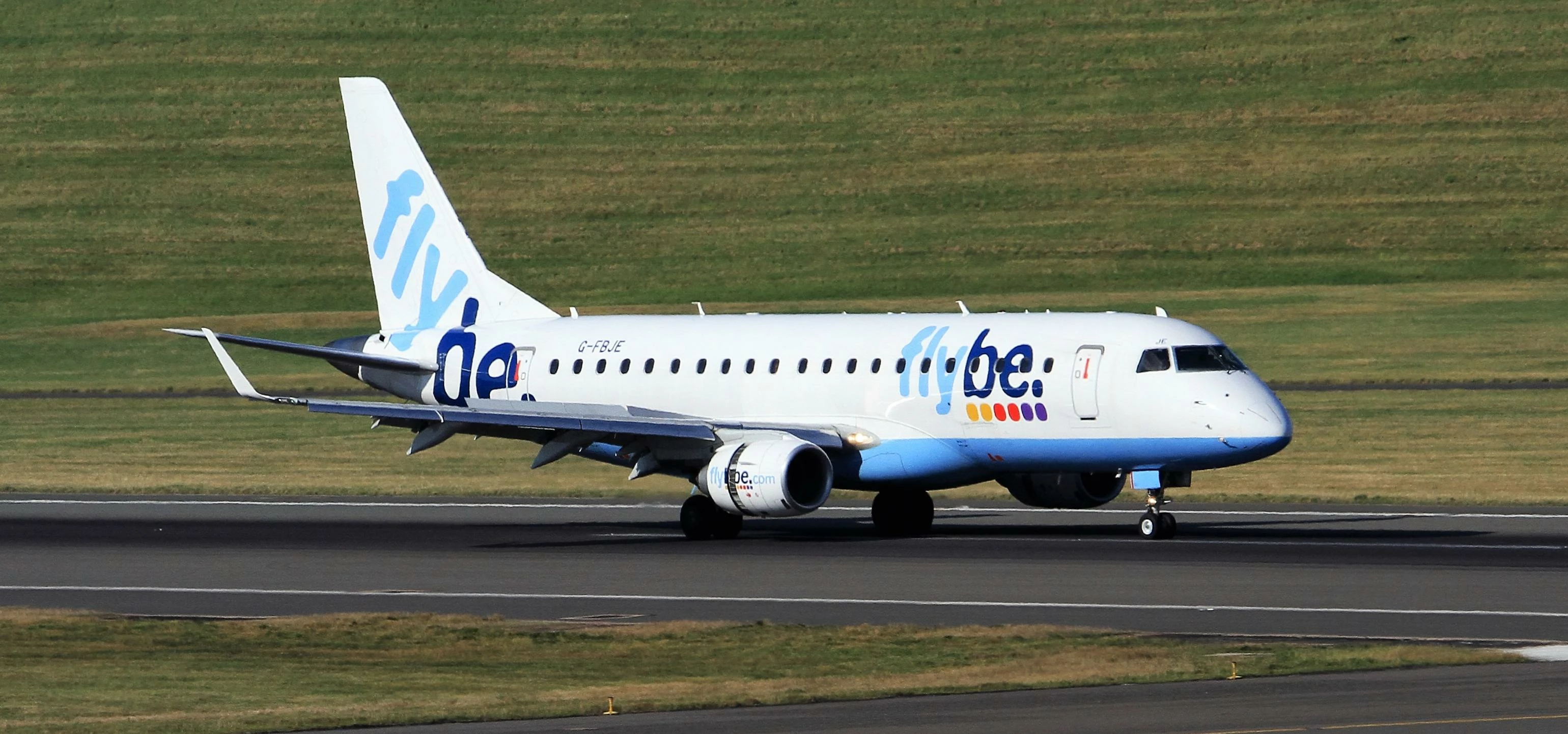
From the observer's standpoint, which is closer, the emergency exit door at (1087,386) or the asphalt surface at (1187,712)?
the asphalt surface at (1187,712)

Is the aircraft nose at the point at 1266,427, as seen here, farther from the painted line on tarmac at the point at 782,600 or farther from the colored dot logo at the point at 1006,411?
the painted line on tarmac at the point at 782,600

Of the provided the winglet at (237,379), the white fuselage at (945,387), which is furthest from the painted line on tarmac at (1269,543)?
the winglet at (237,379)

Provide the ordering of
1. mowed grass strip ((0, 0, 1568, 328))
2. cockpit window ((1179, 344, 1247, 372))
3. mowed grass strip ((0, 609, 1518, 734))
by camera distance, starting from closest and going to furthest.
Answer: mowed grass strip ((0, 609, 1518, 734)), cockpit window ((1179, 344, 1247, 372)), mowed grass strip ((0, 0, 1568, 328))

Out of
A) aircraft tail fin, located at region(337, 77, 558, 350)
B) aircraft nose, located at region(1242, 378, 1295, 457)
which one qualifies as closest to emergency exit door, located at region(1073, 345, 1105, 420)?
aircraft nose, located at region(1242, 378, 1295, 457)

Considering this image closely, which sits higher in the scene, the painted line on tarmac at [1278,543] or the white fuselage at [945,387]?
the white fuselage at [945,387]

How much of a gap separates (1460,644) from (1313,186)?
7859 cm

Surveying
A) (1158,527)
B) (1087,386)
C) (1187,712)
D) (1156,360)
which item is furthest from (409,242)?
(1187,712)

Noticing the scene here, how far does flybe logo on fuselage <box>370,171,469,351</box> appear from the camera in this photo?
47562 mm

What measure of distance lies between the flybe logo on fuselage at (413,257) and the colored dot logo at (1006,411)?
42.5ft

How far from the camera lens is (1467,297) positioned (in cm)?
8350

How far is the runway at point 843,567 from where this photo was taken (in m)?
27.7

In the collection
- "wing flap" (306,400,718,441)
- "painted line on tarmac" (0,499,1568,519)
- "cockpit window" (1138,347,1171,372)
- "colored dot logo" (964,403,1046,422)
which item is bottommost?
"painted line on tarmac" (0,499,1568,519)

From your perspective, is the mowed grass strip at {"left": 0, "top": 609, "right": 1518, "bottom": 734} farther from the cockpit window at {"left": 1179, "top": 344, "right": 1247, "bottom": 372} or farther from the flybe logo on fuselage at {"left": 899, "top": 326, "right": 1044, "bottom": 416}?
the flybe logo on fuselage at {"left": 899, "top": 326, "right": 1044, "bottom": 416}

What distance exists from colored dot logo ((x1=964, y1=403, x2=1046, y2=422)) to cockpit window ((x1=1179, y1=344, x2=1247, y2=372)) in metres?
1.92
